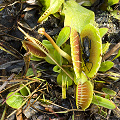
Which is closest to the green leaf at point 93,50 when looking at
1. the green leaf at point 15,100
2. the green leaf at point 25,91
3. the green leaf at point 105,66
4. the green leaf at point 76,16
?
the green leaf at point 76,16

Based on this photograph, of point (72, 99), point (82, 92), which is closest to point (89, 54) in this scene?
point (82, 92)

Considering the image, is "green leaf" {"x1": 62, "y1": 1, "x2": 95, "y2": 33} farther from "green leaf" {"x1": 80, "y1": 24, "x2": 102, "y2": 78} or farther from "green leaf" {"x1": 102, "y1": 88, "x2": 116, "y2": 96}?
"green leaf" {"x1": 102, "y1": 88, "x2": 116, "y2": 96}

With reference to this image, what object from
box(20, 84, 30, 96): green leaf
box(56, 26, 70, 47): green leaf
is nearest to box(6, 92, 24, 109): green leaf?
box(20, 84, 30, 96): green leaf

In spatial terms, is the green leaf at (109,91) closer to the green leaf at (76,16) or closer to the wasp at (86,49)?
the wasp at (86,49)

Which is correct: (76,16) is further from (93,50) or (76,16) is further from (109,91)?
(109,91)

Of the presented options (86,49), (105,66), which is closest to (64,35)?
(86,49)

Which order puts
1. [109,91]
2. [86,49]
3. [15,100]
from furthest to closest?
[109,91] → [15,100] → [86,49]

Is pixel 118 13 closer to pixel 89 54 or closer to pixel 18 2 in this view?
pixel 89 54
